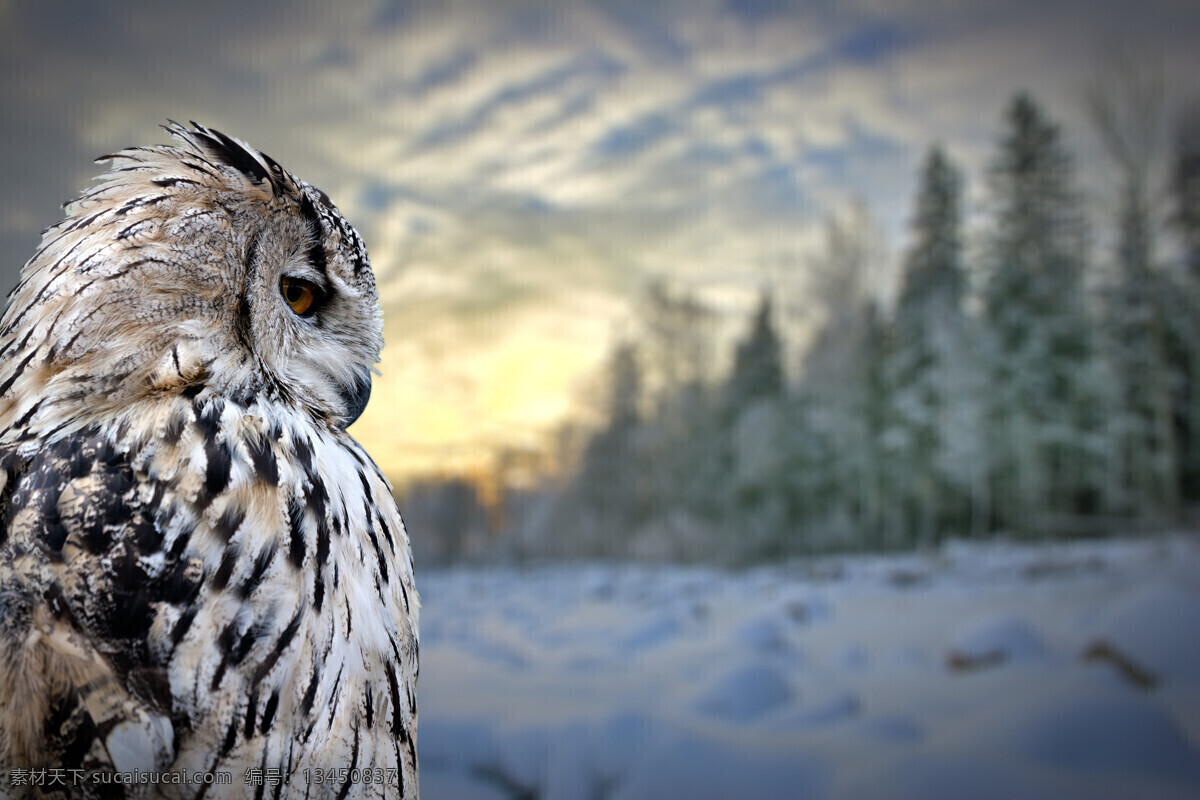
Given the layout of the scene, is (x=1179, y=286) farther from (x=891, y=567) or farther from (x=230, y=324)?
→ (x=230, y=324)

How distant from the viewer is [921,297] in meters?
8.93

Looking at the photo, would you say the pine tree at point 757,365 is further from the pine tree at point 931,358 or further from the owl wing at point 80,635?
the owl wing at point 80,635

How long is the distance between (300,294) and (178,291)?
0.60 ft

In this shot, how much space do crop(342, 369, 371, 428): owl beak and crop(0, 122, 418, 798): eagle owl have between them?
0.32ft

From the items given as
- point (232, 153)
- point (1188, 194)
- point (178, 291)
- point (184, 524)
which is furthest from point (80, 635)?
point (1188, 194)

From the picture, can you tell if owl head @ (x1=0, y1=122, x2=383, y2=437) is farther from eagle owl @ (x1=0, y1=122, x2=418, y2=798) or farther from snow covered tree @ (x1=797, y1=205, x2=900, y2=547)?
snow covered tree @ (x1=797, y1=205, x2=900, y2=547)

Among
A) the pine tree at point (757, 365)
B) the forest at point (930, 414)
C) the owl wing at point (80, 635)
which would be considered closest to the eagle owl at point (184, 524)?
the owl wing at point (80, 635)

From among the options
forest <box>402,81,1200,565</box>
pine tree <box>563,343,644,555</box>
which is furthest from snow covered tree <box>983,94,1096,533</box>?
pine tree <box>563,343,644,555</box>

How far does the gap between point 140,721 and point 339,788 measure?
22 centimetres

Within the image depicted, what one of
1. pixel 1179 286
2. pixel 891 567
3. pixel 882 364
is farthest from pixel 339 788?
pixel 882 364

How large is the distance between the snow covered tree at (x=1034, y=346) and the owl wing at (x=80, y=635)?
30.3 ft

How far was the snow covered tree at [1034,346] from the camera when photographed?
7926mm

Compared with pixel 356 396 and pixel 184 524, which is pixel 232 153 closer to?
pixel 356 396

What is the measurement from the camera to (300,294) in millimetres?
915
